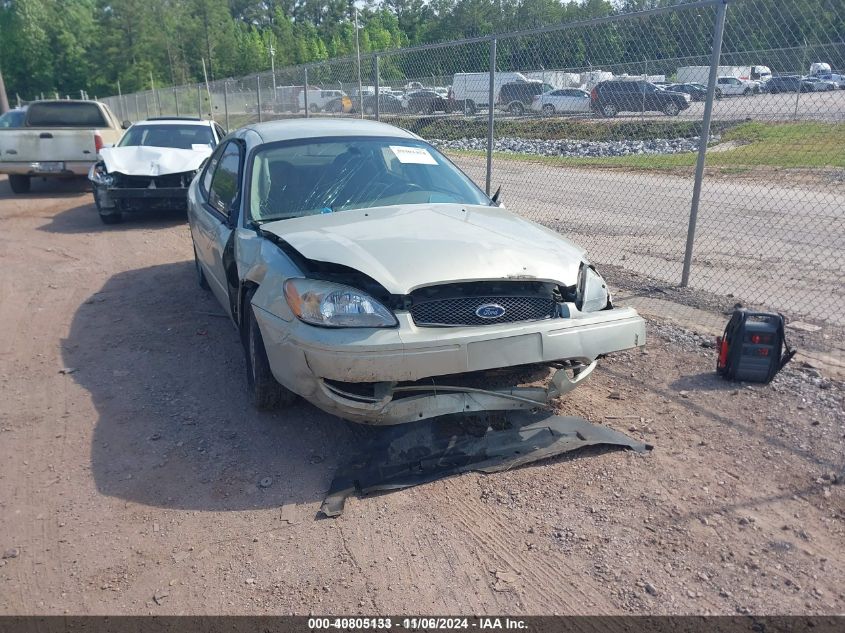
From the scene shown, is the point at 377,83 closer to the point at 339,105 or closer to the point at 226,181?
the point at 339,105

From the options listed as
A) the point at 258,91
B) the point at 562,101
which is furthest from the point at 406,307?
the point at 258,91

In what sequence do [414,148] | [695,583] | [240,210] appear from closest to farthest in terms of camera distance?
[695,583] < [240,210] < [414,148]

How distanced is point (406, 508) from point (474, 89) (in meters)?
6.37

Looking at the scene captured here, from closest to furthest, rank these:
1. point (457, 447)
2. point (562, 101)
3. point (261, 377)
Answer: point (457, 447) < point (261, 377) < point (562, 101)

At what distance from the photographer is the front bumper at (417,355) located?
10.9 feet

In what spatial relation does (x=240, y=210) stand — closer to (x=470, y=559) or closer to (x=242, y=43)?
(x=470, y=559)

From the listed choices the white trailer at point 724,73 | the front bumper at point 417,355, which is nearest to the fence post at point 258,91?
the white trailer at point 724,73

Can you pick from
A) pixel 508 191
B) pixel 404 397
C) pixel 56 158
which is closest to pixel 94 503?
pixel 404 397

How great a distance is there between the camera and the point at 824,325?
5629 mm

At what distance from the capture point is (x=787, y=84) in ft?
17.8

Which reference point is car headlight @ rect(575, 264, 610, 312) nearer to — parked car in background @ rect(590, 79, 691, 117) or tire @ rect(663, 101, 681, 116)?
parked car in background @ rect(590, 79, 691, 117)

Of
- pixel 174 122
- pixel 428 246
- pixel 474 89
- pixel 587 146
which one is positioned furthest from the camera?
pixel 174 122

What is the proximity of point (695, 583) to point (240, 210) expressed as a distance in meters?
3.43

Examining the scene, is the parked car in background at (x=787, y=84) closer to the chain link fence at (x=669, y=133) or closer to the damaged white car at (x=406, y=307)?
the chain link fence at (x=669, y=133)
